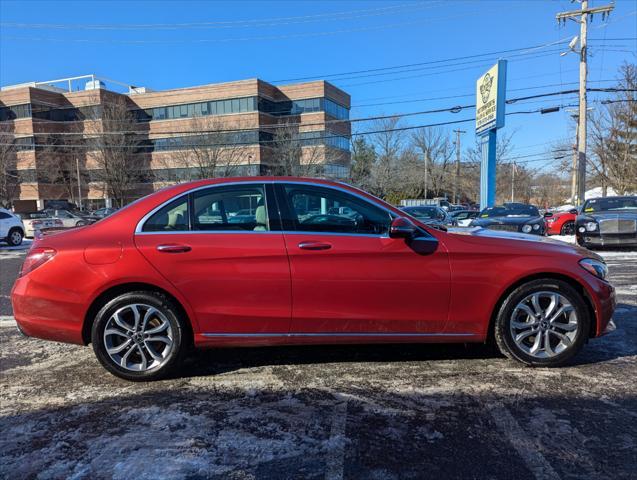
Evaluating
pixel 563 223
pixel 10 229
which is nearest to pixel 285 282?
pixel 563 223

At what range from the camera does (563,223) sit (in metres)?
16.9

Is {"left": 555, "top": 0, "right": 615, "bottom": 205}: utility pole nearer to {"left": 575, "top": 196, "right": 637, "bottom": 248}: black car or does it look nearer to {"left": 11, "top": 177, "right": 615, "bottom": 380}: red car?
{"left": 575, "top": 196, "right": 637, "bottom": 248}: black car

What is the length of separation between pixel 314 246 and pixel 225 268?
73 centimetres

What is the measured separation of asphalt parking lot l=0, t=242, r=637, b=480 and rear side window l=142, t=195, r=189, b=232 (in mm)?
1269

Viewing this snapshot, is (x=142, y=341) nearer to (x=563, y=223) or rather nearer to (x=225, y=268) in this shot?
(x=225, y=268)

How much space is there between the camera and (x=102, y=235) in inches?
139

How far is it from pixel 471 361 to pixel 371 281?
1.27m

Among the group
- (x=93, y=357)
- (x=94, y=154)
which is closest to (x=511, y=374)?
(x=93, y=357)

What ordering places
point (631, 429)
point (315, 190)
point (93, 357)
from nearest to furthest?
1. point (631, 429)
2. point (315, 190)
3. point (93, 357)

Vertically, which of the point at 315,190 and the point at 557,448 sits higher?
the point at 315,190

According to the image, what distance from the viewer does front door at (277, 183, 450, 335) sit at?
3488 mm

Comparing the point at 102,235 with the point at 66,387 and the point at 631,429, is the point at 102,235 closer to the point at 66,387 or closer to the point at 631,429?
the point at 66,387

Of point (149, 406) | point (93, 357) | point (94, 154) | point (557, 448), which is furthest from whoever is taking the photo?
point (94, 154)

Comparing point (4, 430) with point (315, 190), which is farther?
point (315, 190)
